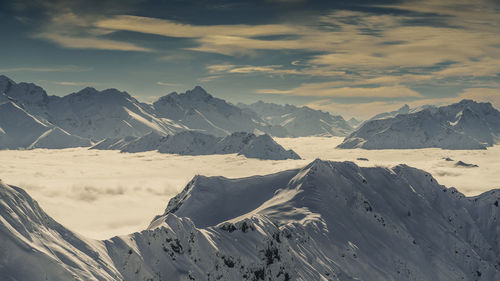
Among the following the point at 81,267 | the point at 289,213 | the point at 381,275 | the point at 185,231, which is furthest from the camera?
the point at 289,213

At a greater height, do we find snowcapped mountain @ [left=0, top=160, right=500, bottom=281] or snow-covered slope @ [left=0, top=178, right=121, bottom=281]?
snow-covered slope @ [left=0, top=178, right=121, bottom=281]

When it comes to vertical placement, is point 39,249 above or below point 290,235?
above

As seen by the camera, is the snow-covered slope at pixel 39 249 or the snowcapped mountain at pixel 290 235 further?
the snowcapped mountain at pixel 290 235

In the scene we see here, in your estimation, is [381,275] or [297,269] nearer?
[297,269]

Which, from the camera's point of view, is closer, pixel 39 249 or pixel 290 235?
pixel 39 249

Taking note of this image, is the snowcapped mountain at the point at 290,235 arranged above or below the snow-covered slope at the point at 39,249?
below

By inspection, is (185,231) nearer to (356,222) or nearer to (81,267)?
(81,267)

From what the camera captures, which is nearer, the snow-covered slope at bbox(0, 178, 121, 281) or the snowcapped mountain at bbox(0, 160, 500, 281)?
the snow-covered slope at bbox(0, 178, 121, 281)

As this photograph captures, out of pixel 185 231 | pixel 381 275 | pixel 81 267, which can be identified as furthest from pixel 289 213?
pixel 81 267
